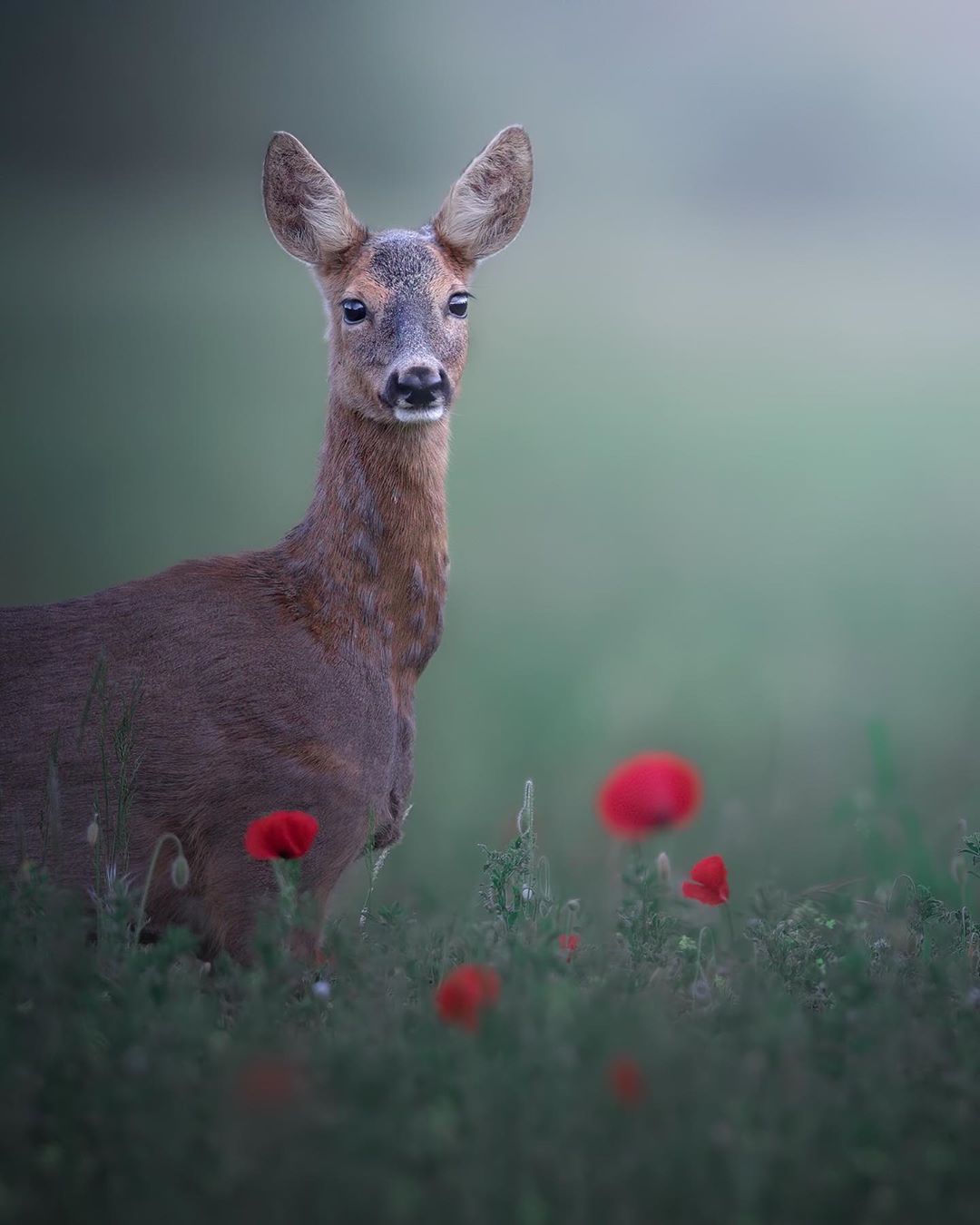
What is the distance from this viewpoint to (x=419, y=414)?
3992 millimetres

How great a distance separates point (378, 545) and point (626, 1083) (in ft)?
8.49

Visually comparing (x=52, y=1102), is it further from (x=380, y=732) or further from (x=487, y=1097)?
(x=380, y=732)

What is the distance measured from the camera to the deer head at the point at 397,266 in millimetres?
4066

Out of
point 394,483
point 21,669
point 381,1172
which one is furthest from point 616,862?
point 381,1172

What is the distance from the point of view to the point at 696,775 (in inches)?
126

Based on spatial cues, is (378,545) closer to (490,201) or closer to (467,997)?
(490,201)

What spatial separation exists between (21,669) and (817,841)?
3.46m

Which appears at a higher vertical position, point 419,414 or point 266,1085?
point 419,414

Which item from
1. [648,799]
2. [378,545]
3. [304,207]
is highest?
[304,207]

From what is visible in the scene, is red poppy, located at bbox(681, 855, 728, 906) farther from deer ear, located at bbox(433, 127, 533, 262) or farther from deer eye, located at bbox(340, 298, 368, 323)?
deer ear, located at bbox(433, 127, 533, 262)

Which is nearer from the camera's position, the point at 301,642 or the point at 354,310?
the point at 301,642

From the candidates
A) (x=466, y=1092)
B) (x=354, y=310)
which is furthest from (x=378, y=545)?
(x=466, y=1092)

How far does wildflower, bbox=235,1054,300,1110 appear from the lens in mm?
1604

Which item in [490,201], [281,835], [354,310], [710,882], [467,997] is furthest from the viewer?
[490,201]
